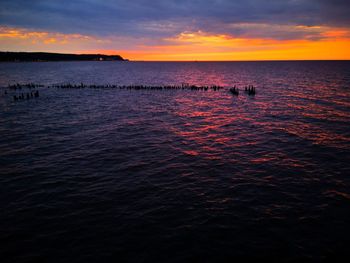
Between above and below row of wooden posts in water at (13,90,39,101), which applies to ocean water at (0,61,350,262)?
below

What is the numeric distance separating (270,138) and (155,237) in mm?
21108

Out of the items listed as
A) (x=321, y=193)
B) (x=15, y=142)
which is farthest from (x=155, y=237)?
(x=15, y=142)

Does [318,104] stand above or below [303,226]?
above

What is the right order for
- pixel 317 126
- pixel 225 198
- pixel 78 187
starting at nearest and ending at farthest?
1. pixel 225 198
2. pixel 78 187
3. pixel 317 126

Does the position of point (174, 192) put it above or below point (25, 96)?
below

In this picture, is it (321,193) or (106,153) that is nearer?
(321,193)

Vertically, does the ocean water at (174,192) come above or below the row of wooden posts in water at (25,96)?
below

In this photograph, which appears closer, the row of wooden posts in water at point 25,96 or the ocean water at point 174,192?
the ocean water at point 174,192

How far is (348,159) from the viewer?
22.8 metres

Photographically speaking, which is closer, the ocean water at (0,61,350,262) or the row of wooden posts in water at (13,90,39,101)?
the ocean water at (0,61,350,262)

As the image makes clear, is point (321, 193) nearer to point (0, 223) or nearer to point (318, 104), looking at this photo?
point (0, 223)

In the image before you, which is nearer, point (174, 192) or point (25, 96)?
point (174, 192)

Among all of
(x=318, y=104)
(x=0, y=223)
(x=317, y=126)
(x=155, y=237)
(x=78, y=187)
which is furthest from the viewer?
(x=318, y=104)

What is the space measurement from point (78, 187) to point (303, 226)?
14490 mm
